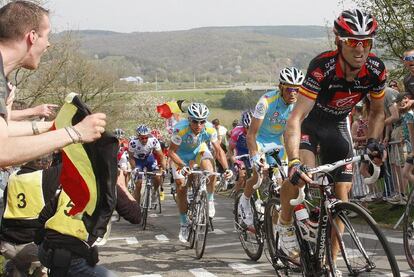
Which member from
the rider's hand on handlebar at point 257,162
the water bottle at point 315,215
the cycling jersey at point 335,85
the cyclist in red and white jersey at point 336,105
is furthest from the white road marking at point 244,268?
the cycling jersey at point 335,85

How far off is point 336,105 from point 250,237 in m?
3.20

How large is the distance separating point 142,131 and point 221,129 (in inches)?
321

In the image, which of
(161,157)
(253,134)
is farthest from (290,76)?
(161,157)

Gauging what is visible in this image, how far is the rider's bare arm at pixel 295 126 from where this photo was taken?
514cm

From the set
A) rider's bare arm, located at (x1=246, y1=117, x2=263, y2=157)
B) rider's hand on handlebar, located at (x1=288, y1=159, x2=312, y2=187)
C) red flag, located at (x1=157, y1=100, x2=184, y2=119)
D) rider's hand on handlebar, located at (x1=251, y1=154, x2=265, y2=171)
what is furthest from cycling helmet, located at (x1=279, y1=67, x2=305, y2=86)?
red flag, located at (x1=157, y1=100, x2=184, y2=119)

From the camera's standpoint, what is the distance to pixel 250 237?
838 cm

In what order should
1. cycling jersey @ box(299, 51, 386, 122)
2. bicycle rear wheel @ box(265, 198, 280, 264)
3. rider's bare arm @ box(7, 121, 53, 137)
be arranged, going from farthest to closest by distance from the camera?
1. bicycle rear wheel @ box(265, 198, 280, 264)
2. cycling jersey @ box(299, 51, 386, 122)
3. rider's bare arm @ box(7, 121, 53, 137)

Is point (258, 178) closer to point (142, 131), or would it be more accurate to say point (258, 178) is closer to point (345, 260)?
point (345, 260)

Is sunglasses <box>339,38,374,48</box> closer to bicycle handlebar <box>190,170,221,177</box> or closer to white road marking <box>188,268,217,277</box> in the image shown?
white road marking <box>188,268,217,277</box>

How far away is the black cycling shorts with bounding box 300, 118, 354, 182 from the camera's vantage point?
576 centimetres

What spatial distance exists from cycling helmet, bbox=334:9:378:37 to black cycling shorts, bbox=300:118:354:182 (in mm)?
927

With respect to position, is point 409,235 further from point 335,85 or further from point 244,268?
point 244,268

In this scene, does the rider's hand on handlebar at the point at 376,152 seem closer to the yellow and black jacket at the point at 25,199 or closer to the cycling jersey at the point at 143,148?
the yellow and black jacket at the point at 25,199

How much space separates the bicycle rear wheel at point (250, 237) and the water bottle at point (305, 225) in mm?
2500
